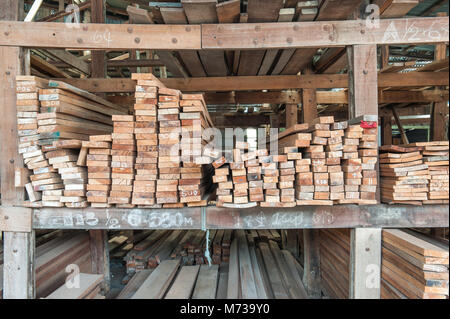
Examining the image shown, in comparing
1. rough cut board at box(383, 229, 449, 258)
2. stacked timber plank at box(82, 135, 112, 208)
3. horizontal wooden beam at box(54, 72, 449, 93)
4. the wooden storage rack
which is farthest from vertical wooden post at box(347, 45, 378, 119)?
stacked timber plank at box(82, 135, 112, 208)

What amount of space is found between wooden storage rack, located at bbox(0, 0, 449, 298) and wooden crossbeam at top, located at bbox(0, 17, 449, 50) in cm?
1

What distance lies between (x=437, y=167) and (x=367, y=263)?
136cm

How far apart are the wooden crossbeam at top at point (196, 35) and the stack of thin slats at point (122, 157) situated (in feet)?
3.37

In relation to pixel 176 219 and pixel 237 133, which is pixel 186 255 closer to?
pixel 176 219

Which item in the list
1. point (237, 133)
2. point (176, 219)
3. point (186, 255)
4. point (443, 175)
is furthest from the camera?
point (237, 133)

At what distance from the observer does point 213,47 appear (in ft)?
9.86

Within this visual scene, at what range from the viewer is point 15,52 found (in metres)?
2.95

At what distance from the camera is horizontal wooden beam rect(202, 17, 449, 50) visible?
9.56 ft

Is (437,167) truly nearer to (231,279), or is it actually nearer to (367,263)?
(367,263)

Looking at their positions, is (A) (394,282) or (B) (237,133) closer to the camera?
(A) (394,282)

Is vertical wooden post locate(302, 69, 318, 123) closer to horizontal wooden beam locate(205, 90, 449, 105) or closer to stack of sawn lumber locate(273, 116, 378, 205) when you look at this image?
horizontal wooden beam locate(205, 90, 449, 105)

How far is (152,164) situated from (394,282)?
3.08 metres

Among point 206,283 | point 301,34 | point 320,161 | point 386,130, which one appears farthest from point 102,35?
point 386,130
